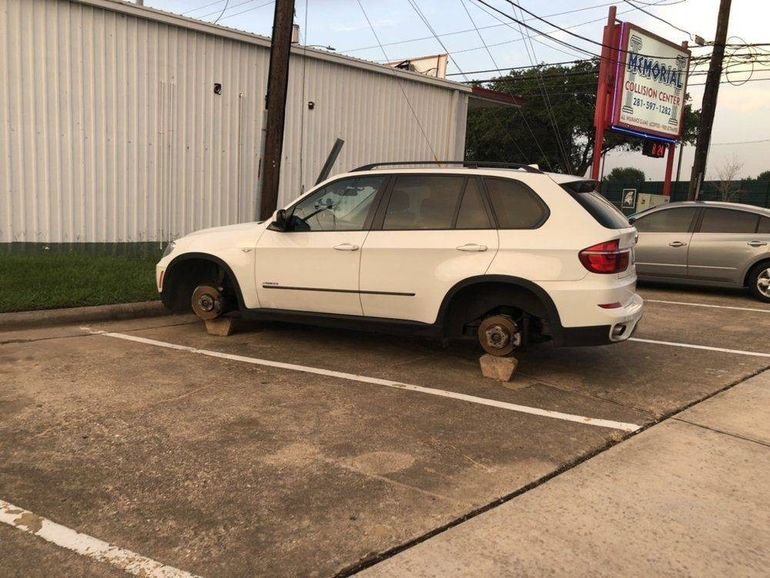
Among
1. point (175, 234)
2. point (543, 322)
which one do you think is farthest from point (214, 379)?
point (175, 234)

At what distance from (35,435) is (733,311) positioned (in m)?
8.98

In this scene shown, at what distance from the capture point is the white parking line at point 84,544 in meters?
2.67

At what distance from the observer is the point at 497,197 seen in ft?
17.6

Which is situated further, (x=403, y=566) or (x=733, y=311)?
(x=733, y=311)

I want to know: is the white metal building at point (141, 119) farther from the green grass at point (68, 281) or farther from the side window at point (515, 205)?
the side window at point (515, 205)

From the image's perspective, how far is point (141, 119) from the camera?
35.1ft

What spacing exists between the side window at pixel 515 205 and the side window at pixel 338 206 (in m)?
1.11

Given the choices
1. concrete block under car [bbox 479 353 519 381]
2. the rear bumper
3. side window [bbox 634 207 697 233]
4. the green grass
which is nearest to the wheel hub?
side window [bbox 634 207 697 233]

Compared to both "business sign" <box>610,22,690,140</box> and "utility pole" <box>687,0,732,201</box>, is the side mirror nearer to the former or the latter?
"business sign" <box>610,22,690,140</box>

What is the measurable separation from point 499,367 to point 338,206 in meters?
2.11

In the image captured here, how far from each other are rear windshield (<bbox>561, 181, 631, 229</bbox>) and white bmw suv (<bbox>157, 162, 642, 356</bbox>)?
0.02 metres

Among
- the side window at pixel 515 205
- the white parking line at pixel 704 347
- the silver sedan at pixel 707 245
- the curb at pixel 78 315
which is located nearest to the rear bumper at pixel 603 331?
the side window at pixel 515 205

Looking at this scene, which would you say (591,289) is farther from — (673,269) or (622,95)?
(622,95)

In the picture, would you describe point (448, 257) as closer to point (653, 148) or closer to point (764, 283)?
point (764, 283)
